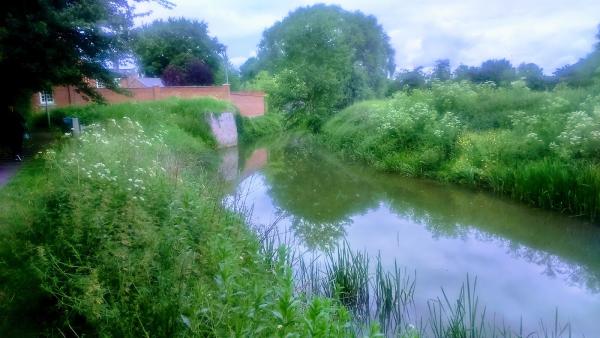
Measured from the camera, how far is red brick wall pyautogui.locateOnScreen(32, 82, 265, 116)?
22.1 meters

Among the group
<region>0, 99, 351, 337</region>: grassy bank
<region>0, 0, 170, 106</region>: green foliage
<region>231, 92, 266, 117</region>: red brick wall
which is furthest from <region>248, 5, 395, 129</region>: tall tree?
<region>0, 99, 351, 337</region>: grassy bank

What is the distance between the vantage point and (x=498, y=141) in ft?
39.1

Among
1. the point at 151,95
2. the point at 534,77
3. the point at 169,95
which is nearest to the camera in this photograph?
the point at 534,77

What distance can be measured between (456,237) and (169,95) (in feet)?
69.4

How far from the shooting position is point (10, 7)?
32.1 ft

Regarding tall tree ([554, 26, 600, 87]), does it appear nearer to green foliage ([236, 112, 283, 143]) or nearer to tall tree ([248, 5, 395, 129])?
tall tree ([248, 5, 395, 129])

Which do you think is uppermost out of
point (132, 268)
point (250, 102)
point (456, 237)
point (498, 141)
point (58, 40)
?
point (58, 40)

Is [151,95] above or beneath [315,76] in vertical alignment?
beneath

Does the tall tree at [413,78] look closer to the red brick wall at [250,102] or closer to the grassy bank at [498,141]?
the grassy bank at [498,141]

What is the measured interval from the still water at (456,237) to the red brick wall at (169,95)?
825 cm

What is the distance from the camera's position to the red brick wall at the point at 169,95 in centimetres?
2213

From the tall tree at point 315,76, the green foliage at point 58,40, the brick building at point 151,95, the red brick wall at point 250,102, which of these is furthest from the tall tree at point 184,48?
the green foliage at point 58,40

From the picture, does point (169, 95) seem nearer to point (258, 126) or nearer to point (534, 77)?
point (258, 126)

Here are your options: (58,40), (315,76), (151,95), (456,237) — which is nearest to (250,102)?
(315,76)
